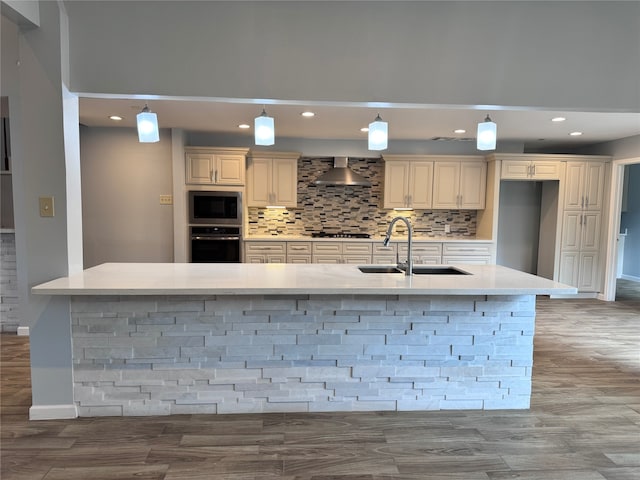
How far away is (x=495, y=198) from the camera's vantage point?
5.66m

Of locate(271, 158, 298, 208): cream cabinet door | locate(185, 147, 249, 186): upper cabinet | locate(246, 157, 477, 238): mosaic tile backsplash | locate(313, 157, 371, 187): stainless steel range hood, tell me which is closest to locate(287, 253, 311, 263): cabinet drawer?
locate(246, 157, 477, 238): mosaic tile backsplash

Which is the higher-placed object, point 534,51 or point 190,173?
point 534,51

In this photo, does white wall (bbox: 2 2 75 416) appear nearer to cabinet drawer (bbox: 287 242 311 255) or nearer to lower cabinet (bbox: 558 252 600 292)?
cabinet drawer (bbox: 287 242 311 255)

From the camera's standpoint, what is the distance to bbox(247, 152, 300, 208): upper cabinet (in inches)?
221

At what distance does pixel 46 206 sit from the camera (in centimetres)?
239

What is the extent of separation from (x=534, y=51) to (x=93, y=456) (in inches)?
140

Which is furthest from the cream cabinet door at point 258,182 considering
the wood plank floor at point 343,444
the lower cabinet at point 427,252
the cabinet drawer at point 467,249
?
the wood plank floor at point 343,444

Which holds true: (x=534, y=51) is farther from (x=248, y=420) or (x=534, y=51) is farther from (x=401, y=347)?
(x=248, y=420)

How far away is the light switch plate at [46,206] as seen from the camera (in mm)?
2393

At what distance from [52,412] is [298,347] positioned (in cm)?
156

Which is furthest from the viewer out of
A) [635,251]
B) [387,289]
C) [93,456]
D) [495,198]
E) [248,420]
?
[635,251]

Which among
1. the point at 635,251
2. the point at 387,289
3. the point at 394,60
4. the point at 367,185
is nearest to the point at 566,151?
the point at 635,251

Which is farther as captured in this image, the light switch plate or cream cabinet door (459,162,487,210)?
cream cabinet door (459,162,487,210)

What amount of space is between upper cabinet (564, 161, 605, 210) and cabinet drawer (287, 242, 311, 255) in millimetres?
3836
